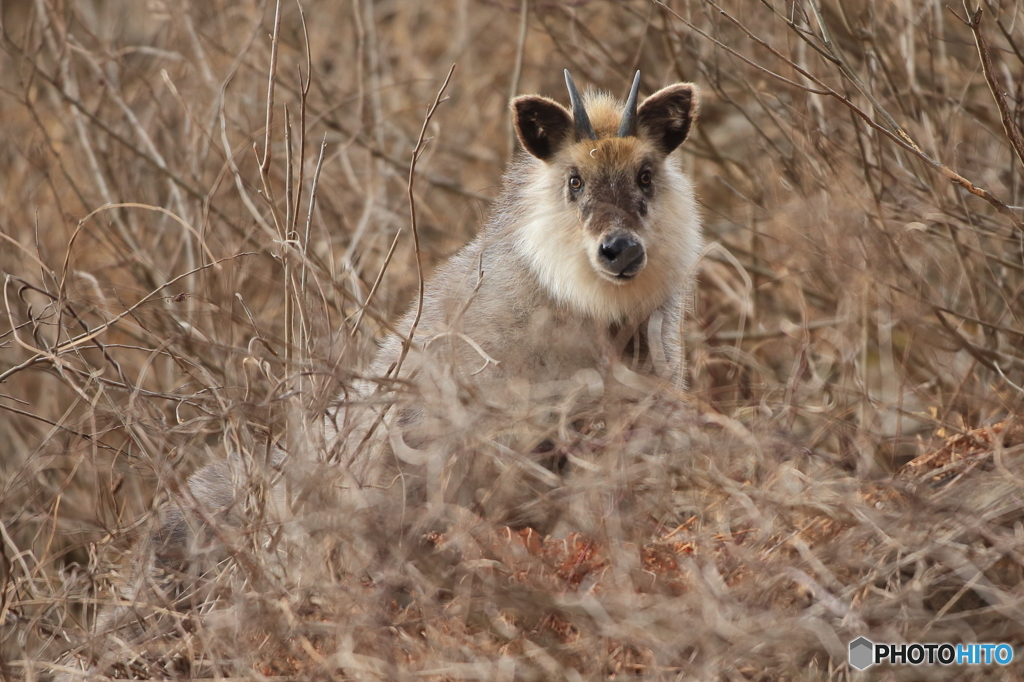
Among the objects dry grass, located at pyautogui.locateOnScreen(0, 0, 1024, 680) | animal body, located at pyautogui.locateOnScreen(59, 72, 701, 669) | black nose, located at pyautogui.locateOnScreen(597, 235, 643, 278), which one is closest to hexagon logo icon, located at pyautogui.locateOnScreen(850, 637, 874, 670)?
dry grass, located at pyautogui.locateOnScreen(0, 0, 1024, 680)

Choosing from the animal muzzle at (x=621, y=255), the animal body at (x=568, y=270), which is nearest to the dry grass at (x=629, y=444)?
the animal body at (x=568, y=270)

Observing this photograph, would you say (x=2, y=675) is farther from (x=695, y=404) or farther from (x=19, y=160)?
(x=19, y=160)

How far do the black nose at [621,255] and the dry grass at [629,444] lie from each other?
1.75 ft

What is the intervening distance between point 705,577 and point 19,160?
6.93 metres

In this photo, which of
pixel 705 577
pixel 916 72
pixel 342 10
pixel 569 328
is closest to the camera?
pixel 705 577

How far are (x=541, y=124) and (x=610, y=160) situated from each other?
1.28ft

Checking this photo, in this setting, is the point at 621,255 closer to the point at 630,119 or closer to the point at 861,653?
the point at 630,119

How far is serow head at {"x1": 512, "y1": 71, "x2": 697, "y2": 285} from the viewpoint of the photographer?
4746 millimetres

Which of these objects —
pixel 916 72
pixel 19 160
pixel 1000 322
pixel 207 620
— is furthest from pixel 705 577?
pixel 19 160

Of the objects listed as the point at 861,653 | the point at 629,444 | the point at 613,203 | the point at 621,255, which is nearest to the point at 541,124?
the point at 613,203

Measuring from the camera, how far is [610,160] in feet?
16.2

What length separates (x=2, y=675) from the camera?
12.3 ft

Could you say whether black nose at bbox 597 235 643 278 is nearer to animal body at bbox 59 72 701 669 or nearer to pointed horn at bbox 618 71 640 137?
animal body at bbox 59 72 701 669

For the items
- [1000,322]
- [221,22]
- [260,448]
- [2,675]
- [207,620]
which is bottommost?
[2,675]
